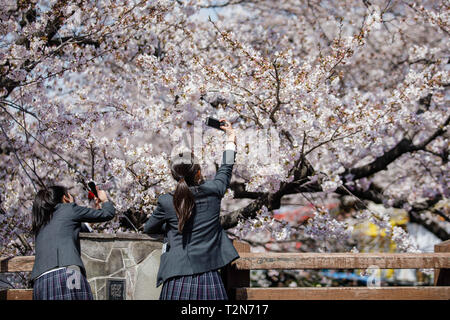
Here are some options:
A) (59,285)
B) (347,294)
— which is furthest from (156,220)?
(347,294)

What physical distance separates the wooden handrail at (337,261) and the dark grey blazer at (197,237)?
0.44 metres

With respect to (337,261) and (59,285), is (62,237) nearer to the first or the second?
(59,285)

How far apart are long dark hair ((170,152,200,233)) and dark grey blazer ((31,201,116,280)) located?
0.72m

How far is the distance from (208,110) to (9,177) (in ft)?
10.5

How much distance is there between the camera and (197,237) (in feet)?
10.6

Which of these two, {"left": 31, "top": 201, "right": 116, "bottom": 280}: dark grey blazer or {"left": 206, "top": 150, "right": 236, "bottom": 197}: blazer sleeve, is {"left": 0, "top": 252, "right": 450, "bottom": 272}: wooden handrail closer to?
{"left": 206, "top": 150, "right": 236, "bottom": 197}: blazer sleeve

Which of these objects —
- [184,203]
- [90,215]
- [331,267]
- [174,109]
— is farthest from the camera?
[174,109]

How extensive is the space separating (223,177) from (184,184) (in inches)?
12.6

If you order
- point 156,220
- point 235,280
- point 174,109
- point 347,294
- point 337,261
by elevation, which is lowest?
point 347,294

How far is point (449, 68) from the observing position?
8.73 metres

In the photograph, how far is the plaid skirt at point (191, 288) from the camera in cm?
317

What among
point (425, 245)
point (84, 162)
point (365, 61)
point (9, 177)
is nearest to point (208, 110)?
point (84, 162)

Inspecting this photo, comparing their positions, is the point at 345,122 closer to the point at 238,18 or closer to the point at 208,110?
the point at 208,110

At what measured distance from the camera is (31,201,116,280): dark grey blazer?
3.44 metres
